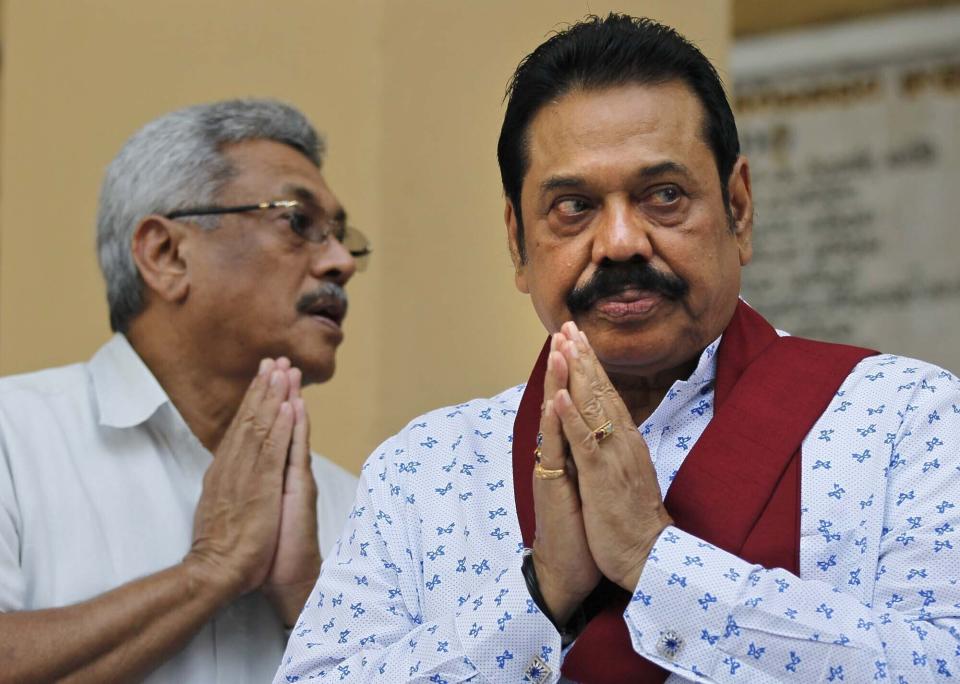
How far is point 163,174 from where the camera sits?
4027mm

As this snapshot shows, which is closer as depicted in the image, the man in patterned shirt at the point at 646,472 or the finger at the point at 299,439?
the man in patterned shirt at the point at 646,472

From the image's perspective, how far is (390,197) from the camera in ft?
14.8

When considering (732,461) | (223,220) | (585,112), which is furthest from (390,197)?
(732,461)

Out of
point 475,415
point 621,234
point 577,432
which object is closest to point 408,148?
point 475,415

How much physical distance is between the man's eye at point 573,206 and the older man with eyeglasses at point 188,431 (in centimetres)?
113

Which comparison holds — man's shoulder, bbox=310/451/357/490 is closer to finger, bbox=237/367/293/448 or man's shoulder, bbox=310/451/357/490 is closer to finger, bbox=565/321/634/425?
finger, bbox=237/367/293/448

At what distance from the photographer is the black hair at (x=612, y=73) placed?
268 cm

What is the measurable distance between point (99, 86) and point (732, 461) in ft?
10.6

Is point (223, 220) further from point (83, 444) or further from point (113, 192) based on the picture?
point (83, 444)

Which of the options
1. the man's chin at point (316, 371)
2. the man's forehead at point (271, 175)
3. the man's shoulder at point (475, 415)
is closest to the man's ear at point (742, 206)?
the man's shoulder at point (475, 415)

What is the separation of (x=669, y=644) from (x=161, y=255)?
2.19 meters

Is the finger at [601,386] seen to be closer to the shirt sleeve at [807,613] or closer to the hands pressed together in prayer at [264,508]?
the shirt sleeve at [807,613]

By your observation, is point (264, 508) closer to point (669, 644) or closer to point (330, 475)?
point (330, 475)

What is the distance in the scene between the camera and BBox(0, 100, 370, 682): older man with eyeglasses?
332 centimetres
